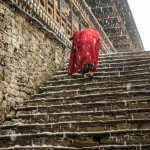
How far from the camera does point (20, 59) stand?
4559 mm

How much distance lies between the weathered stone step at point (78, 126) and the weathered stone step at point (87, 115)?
4.8 inches

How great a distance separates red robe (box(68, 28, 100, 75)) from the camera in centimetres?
476

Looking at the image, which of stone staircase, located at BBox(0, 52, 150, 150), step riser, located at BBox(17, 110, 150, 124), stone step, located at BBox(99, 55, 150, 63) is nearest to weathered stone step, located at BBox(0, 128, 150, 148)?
stone staircase, located at BBox(0, 52, 150, 150)

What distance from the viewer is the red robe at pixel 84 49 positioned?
4762 millimetres

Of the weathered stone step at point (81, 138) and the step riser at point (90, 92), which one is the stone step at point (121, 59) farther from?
the weathered stone step at point (81, 138)

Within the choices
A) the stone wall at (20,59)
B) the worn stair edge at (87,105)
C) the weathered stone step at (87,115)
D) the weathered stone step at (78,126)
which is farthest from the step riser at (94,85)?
the weathered stone step at (78,126)

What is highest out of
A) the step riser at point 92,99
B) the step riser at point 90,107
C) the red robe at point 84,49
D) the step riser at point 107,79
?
the red robe at point 84,49

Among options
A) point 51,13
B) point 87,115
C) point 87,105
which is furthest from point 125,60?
point 51,13

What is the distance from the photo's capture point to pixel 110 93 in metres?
4.22

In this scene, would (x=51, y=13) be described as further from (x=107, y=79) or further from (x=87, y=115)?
(x=87, y=115)

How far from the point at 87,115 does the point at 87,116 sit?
4cm

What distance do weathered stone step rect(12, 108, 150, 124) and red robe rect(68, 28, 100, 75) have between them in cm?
143

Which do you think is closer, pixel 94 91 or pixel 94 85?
pixel 94 91

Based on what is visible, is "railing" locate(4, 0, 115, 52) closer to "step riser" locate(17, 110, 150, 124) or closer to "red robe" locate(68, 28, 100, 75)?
"red robe" locate(68, 28, 100, 75)
